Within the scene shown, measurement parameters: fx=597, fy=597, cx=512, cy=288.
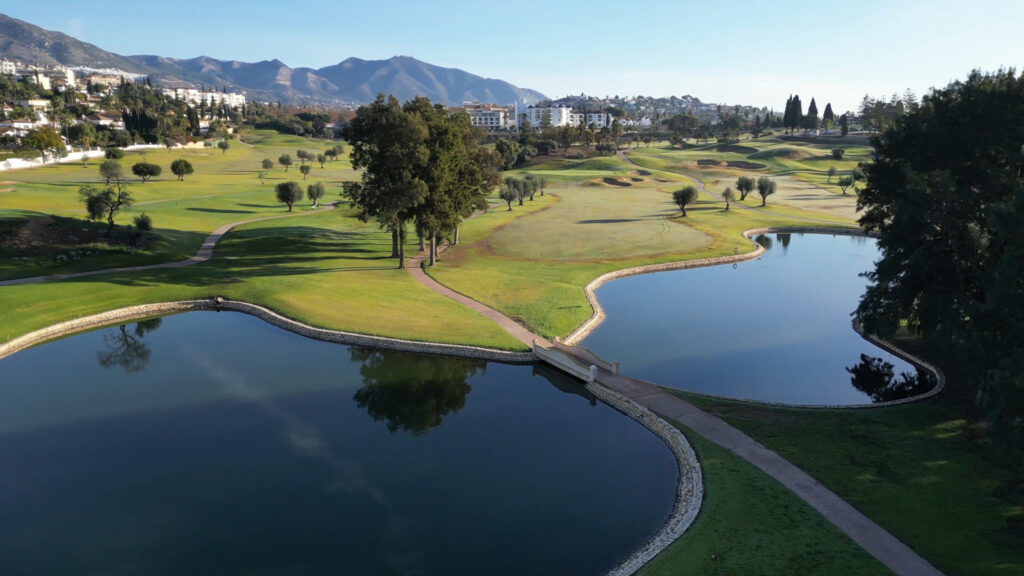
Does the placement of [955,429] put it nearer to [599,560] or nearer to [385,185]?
[599,560]

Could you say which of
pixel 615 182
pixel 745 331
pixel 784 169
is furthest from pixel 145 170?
pixel 784 169

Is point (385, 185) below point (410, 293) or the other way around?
the other way around

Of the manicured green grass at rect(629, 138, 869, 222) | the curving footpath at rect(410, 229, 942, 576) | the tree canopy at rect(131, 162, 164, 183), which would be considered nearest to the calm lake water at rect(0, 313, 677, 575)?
the curving footpath at rect(410, 229, 942, 576)

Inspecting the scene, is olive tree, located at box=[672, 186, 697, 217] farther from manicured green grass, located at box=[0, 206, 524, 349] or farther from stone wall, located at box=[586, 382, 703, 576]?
stone wall, located at box=[586, 382, 703, 576]

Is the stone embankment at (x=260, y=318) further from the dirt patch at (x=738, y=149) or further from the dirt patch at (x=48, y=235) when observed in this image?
the dirt patch at (x=738, y=149)

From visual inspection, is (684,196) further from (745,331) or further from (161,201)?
(161,201)

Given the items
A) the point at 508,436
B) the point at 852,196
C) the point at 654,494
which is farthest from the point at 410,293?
the point at 852,196
